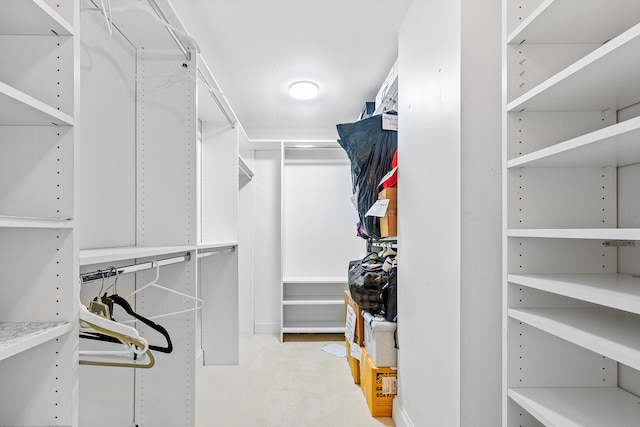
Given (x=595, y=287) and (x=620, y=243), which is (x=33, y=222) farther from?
(x=620, y=243)

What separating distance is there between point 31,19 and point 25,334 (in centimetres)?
72

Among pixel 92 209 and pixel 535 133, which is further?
pixel 92 209

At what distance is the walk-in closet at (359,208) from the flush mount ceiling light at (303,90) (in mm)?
29

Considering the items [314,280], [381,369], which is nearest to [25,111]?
[381,369]

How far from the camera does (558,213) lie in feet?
3.13

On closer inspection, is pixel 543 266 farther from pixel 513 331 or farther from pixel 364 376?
pixel 364 376

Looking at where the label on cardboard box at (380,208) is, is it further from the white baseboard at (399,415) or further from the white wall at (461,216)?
the white baseboard at (399,415)

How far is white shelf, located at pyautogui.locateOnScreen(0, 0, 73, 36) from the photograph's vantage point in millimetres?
690

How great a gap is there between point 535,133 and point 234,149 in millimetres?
2050

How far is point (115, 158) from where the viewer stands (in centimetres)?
146

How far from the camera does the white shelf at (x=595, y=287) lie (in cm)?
62

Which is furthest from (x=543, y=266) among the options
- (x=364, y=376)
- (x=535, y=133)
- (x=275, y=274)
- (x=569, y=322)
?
(x=275, y=274)

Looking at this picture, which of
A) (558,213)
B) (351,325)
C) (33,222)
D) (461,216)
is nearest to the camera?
(33,222)

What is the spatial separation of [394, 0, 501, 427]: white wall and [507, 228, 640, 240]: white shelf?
22cm
